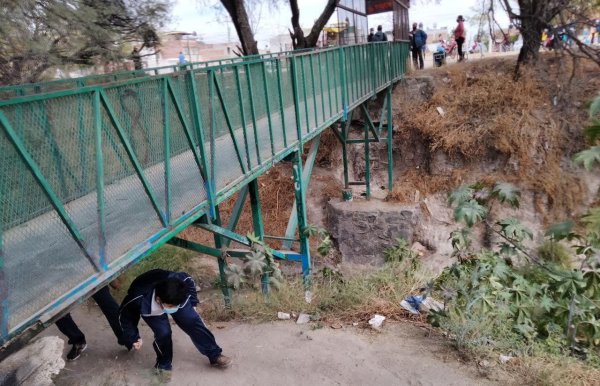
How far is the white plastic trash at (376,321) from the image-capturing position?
13.7 ft

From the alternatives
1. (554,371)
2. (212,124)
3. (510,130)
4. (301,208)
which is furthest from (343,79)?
(510,130)

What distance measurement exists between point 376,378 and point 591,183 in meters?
10.0

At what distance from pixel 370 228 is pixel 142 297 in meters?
7.60

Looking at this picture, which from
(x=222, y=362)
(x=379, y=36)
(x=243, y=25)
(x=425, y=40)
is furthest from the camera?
(x=425, y=40)

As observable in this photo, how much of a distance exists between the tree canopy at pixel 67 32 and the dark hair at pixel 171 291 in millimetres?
4865

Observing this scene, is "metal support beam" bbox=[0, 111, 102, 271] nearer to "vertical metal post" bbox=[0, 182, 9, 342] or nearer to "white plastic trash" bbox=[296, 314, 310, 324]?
"vertical metal post" bbox=[0, 182, 9, 342]

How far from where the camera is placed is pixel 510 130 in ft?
37.1

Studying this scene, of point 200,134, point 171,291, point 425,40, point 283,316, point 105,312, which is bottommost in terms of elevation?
point 283,316

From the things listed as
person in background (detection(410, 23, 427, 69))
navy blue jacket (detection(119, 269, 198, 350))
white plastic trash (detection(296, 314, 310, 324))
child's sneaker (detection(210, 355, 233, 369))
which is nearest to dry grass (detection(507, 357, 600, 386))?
white plastic trash (detection(296, 314, 310, 324))

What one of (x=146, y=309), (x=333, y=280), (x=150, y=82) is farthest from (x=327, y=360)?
(x=150, y=82)

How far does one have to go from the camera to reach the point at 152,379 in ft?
11.4

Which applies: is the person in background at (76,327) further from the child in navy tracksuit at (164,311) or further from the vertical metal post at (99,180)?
the vertical metal post at (99,180)

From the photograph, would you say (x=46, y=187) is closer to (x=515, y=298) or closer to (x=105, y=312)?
(x=105, y=312)

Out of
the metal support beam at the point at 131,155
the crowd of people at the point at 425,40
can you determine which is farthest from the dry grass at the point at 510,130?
the metal support beam at the point at 131,155
